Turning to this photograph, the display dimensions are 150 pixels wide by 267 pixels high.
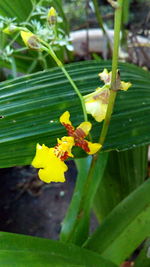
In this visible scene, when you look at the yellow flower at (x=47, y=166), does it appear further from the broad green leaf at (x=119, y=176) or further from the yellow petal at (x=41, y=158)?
the broad green leaf at (x=119, y=176)

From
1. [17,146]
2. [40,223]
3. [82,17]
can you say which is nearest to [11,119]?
[17,146]

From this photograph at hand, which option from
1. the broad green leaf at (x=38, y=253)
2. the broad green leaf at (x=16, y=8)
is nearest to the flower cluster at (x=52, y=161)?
the broad green leaf at (x=38, y=253)

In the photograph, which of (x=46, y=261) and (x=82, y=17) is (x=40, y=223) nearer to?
(x=46, y=261)

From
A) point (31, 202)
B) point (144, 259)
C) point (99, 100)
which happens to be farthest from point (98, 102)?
point (31, 202)

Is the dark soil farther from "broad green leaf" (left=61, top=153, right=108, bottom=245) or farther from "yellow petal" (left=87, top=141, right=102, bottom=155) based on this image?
"yellow petal" (left=87, top=141, right=102, bottom=155)

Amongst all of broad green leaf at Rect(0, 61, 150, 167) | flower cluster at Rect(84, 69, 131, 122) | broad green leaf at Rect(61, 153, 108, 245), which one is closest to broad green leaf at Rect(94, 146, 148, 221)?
broad green leaf at Rect(61, 153, 108, 245)
